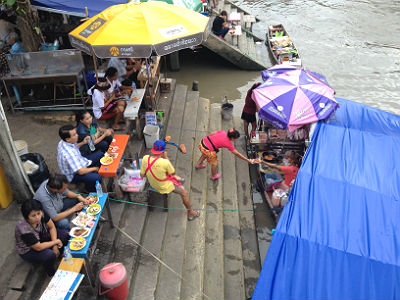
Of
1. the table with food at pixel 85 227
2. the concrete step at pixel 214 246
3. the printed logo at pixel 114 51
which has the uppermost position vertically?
the printed logo at pixel 114 51

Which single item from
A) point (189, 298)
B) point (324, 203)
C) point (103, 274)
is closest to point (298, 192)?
point (324, 203)

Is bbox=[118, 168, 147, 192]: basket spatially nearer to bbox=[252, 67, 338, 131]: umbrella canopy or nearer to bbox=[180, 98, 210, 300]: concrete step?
bbox=[180, 98, 210, 300]: concrete step

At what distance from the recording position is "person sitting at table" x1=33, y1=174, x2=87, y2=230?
4.92 metres

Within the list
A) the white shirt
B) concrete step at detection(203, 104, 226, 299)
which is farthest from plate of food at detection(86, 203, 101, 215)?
the white shirt

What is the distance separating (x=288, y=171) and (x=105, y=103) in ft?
15.2

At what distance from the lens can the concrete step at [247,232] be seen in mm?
6309

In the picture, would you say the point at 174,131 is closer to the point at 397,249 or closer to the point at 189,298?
the point at 189,298

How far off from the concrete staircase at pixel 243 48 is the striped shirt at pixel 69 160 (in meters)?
9.46

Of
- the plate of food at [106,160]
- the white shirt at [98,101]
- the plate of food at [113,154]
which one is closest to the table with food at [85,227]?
the plate of food at [106,160]

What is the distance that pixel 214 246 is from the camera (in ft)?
21.5

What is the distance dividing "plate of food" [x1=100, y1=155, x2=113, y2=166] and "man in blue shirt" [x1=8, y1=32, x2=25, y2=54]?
5310 mm

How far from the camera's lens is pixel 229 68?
14711 mm

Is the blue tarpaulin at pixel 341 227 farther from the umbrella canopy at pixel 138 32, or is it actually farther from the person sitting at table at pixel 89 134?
the person sitting at table at pixel 89 134

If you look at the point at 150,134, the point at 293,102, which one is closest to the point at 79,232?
the point at 150,134
